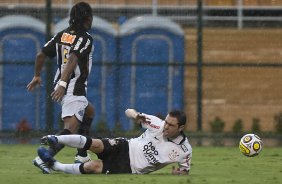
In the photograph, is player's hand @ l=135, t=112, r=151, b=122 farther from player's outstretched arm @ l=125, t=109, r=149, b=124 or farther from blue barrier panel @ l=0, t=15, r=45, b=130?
blue barrier panel @ l=0, t=15, r=45, b=130

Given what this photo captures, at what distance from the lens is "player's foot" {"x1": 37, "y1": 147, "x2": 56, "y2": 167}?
44.2 feet

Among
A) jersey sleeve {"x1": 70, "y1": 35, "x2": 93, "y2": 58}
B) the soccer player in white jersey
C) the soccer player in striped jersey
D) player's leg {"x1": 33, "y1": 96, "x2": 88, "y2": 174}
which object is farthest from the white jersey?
jersey sleeve {"x1": 70, "y1": 35, "x2": 93, "y2": 58}

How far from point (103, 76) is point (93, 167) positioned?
28.5 feet

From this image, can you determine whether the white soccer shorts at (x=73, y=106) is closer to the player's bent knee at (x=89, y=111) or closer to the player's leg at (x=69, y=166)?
the player's bent knee at (x=89, y=111)

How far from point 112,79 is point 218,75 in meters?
2.11

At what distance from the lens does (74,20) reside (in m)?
14.5

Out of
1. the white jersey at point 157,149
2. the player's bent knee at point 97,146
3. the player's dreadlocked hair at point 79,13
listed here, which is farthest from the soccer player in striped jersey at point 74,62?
the white jersey at point 157,149

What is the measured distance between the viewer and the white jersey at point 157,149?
13430 millimetres

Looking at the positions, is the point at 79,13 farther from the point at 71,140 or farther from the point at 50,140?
the point at 50,140

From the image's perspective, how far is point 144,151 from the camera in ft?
44.4

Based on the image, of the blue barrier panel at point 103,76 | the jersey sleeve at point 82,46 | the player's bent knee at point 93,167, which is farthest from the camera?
the blue barrier panel at point 103,76

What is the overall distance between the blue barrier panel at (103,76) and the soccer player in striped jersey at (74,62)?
7.22 meters

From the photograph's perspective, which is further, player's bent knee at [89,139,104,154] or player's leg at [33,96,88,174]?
player's leg at [33,96,88,174]

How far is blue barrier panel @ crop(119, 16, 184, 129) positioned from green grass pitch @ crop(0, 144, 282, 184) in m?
3.17
